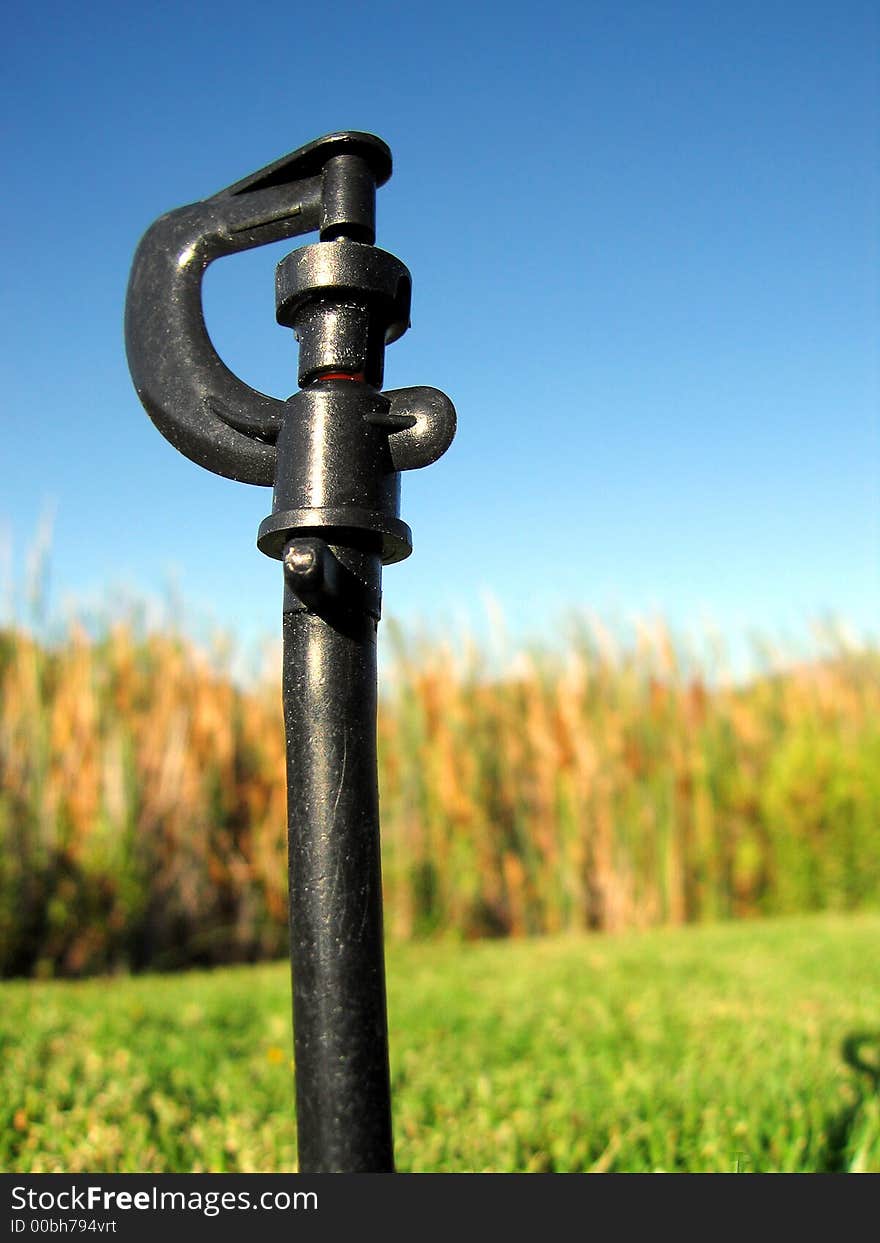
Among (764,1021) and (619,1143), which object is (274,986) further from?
(619,1143)

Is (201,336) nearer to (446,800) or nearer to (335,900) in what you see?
(335,900)

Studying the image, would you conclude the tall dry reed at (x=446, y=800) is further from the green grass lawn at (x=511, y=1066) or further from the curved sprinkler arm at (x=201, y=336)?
the curved sprinkler arm at (x=201, y=336)

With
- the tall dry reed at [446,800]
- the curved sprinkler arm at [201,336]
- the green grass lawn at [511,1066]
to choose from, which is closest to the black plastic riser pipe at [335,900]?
the curved sprinkler arm at [201,336]

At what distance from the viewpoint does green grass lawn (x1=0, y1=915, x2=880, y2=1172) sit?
2025mm

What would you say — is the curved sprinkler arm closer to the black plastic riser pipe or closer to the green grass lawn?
the black plastic riser pipe

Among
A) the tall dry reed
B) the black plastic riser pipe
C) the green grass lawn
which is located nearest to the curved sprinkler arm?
the black plastic riser pipe

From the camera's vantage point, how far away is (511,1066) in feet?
8.95

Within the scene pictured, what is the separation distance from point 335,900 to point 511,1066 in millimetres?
2060

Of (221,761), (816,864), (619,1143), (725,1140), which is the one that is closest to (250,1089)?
(619,1143)

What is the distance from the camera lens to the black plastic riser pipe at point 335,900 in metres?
0.92

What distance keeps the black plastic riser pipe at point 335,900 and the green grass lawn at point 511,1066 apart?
102 centimetres

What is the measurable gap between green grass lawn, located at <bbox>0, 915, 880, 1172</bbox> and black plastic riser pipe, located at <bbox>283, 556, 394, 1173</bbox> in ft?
3.36

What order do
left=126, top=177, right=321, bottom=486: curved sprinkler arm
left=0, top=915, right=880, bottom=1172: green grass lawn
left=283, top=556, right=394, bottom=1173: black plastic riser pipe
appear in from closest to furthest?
left=283, top=556, right=394, bottom=1173: black plastic riser pipe → left=126, top=177, right=321, bottom=486: curved sprinkler arm → left=0, top=915, right=880, bottom=1172: green grass lawn

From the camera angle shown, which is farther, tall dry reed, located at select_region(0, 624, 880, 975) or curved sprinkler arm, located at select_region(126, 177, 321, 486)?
tall dry reed, located at select_region(0, 624, 880, 975)
